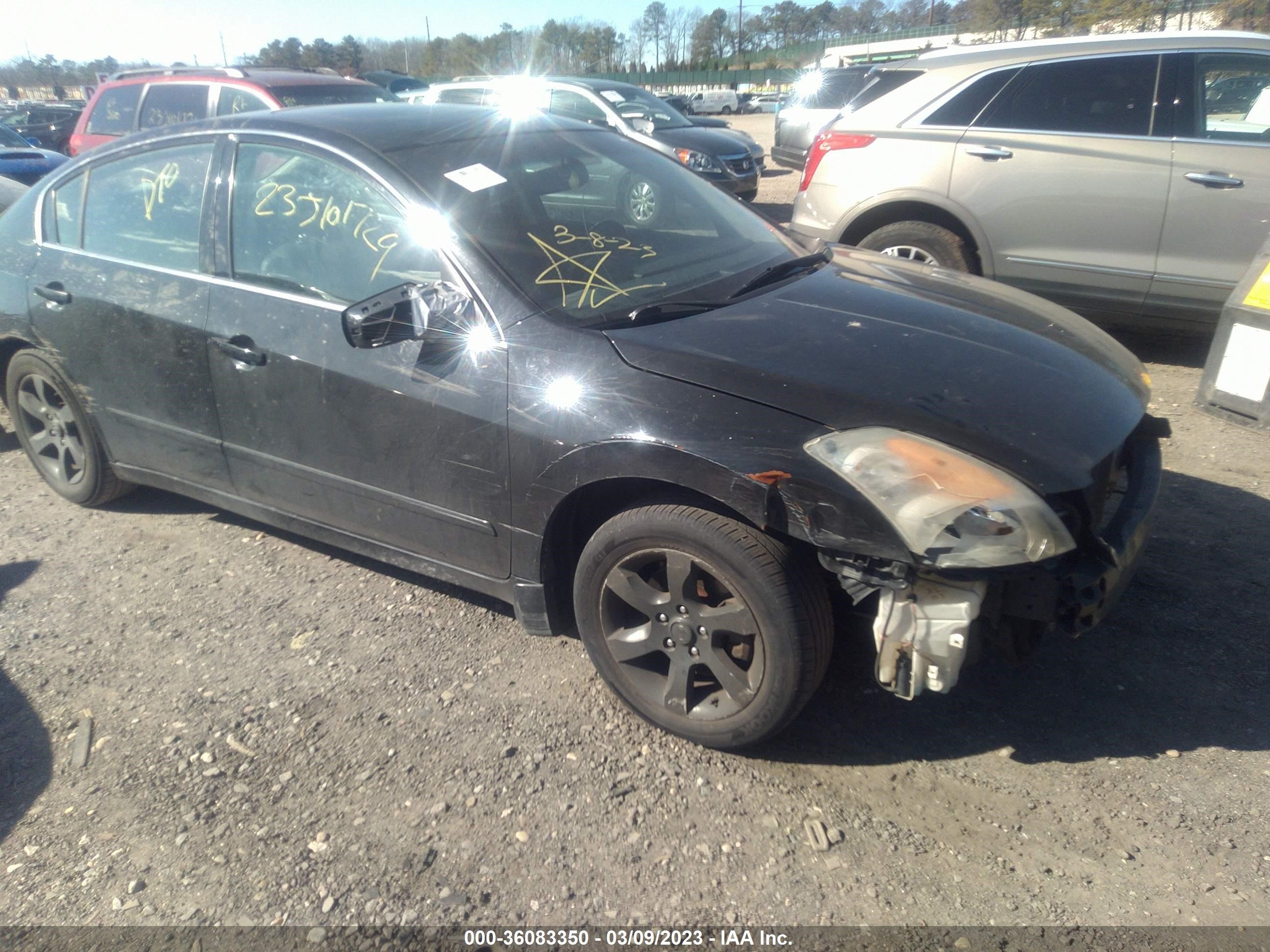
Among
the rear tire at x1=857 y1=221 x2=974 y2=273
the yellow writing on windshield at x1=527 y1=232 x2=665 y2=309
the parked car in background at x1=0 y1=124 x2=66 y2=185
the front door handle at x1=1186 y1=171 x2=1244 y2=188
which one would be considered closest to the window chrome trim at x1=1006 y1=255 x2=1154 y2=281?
the rear tire at x1=857 y1=221 x2=974 y2=273

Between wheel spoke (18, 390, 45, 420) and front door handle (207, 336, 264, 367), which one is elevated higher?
front door handle (207, 336, 264, 367)

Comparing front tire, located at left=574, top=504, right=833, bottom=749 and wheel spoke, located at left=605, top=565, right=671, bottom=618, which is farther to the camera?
wheel spoke, located at left=605, top=565, right=671, bottom=618

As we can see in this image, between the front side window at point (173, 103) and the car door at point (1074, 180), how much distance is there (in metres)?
7.13

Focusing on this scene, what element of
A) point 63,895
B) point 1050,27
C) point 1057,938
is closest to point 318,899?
point 63,895

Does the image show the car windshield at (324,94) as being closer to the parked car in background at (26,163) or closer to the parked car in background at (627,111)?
the parked car in background at (627,111)

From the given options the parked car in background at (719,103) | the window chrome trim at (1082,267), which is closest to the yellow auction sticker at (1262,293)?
the window chrome trim at (1082,267)

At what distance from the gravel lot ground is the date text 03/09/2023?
1.3 inches

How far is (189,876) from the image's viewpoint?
2.28m

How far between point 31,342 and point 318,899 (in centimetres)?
296

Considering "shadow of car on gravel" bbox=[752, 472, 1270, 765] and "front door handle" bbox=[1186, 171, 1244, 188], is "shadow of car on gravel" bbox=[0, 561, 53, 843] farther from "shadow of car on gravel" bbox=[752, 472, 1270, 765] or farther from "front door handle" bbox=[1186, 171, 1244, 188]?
"front door handle" bbox=[1186, 171, 1244, 188]

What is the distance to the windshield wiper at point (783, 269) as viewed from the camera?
3.03 m

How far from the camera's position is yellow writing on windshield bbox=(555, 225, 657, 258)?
2.97m

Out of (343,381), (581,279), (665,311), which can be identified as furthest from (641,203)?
(343,381)

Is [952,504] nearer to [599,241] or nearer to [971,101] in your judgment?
[599,241]
